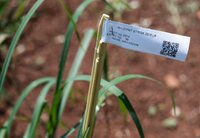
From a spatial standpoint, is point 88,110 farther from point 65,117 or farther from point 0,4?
point 65,117

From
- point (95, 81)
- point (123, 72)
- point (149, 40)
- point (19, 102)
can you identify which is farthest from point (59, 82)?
point (123, 72)

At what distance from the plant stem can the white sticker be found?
2 cm

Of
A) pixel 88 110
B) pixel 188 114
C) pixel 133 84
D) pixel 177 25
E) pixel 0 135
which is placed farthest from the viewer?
pixel 177 25

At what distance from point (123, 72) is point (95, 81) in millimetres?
1064

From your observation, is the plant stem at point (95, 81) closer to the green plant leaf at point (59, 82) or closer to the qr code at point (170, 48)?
the qr code at point (170, 48)

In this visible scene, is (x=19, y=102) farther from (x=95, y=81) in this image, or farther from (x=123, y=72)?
(x=123, y=72)

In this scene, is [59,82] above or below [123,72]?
below

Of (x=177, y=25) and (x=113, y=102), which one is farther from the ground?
(x=177, y=25)

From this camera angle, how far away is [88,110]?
39.2 inches

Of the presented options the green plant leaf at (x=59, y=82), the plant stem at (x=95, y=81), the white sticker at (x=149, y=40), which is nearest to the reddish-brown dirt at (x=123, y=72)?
the green plant leaf at (x=59, y=82)

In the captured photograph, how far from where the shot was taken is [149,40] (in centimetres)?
91

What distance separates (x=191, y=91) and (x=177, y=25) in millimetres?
347

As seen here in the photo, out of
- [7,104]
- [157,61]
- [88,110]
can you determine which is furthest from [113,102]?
[88,110]

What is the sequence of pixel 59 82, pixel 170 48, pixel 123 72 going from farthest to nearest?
pixel 123 72 → pixel 59 82 → pixel 170 48
